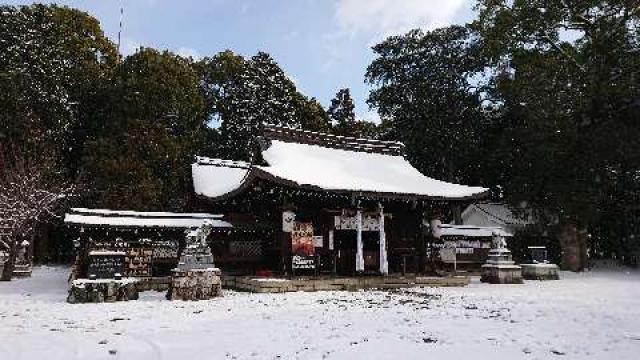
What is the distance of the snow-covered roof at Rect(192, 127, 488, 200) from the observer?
17.4 metres

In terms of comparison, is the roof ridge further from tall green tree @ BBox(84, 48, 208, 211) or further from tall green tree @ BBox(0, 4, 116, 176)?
tall green tree @ BBox(0, 4, 116, 176)

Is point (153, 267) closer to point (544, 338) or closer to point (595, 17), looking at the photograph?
point (544, 338)

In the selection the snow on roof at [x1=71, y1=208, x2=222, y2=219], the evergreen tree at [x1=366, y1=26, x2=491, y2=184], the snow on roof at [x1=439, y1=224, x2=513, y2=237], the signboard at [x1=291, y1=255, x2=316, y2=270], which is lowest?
the signboard at [x1=291, y1=255, x2=316, y2=270]

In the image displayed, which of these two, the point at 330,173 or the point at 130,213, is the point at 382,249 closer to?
the point at 330,173

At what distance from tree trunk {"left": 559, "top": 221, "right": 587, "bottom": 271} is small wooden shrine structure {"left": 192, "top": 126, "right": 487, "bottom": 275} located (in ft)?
29.2

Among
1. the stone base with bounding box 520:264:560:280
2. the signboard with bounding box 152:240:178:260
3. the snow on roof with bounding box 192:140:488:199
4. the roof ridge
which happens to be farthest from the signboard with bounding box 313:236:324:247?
the stone base with bounding box 520:264:560:280

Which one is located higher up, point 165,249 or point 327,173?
point 327,173

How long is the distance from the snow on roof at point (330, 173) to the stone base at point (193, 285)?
3.94 meters

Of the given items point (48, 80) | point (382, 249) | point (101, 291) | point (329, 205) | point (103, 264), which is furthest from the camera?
point (48, 80)

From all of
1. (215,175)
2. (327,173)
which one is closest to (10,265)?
(215,175)

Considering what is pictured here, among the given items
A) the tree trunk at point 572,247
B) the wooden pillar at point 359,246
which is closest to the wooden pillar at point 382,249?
the wooden pillar at point 359,246

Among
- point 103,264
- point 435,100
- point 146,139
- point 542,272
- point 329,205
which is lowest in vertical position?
point 542,272

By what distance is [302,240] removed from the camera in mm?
17469

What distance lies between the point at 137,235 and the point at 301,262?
6002mm
